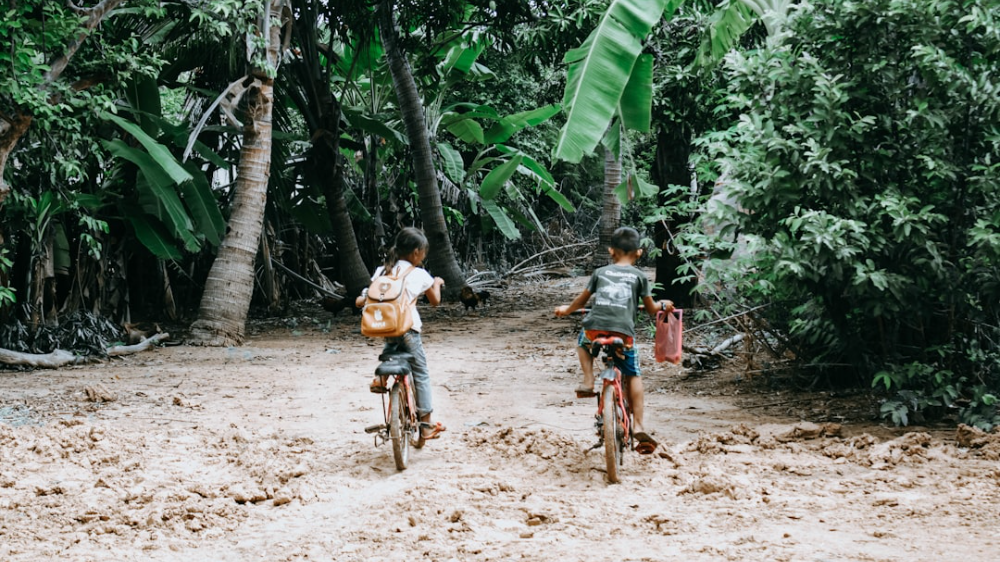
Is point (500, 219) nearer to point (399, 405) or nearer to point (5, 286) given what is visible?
point (5, 286)

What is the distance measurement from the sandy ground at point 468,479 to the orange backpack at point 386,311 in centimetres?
85

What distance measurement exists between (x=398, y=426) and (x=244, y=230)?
596 cm

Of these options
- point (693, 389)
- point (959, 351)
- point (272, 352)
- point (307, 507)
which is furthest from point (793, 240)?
point (272, 352)

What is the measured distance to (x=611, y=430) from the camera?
4.81m

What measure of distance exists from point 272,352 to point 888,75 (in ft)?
22.6

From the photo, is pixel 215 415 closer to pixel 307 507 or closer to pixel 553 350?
pixel 307 507

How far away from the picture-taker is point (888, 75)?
609 cm

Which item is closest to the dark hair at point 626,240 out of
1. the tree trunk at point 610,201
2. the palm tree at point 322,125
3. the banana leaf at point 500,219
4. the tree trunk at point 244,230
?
the tree trunk at point 244,230

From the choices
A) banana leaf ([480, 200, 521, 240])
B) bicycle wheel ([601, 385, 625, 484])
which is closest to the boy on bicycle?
bicycle wheel ([601, 385, 625, 484])

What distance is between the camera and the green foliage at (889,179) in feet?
18.9

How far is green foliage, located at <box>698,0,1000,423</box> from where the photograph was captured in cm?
576

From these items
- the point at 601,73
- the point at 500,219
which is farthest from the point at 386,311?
the point at 500,219

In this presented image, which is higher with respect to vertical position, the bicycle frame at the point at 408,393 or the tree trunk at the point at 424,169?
the tree trunk at the point at 424,169

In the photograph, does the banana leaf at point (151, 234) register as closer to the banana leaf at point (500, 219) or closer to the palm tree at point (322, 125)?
the palm tree at point (322, 125)
